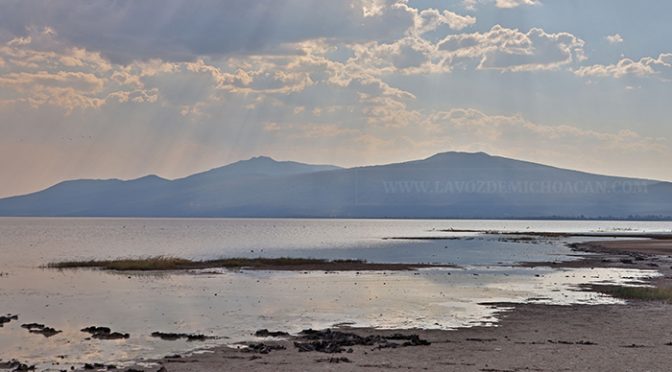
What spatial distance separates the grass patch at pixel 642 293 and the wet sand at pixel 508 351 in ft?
27.3

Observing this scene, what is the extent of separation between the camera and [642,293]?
49719mm

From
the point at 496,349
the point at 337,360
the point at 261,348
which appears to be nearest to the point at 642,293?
the point at 496,349

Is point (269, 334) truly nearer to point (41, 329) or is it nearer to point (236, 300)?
point (41, 329)

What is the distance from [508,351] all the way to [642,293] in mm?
24271

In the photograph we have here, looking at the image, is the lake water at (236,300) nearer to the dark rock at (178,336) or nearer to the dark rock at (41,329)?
the dark rock at (41,329)

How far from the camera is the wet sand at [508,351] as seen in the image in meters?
26.7

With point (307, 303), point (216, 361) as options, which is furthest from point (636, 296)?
point (216, 361)

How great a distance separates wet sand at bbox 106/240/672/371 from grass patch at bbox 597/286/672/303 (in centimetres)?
833

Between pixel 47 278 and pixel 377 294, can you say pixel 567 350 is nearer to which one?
pixel 377 294

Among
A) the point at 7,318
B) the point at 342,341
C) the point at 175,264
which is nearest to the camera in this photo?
the point at 342,341

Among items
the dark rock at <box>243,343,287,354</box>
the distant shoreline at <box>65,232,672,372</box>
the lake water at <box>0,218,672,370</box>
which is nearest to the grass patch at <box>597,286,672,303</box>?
the lake water at <box>0,218,672,370</box>

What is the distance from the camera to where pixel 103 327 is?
1459 inches

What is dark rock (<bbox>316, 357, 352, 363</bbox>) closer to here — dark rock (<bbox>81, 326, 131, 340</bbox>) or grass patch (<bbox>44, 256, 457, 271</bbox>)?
dark rock (<bbox>81, 326, 131, 340</bbox>)

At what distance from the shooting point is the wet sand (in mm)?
26672
